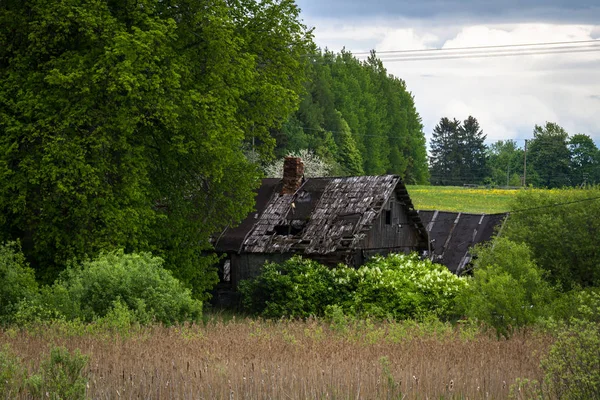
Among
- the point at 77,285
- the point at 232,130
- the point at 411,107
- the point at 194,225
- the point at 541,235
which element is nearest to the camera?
the point at 77,285

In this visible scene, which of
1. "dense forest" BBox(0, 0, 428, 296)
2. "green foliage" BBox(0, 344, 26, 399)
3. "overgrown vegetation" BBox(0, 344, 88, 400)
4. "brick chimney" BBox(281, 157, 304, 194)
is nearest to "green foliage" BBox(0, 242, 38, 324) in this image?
"dense forest" BBox(0, 0, 428, 296)

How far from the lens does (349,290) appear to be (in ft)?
119

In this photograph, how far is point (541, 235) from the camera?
3894 cm

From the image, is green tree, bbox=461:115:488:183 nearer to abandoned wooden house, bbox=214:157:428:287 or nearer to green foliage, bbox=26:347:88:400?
abandoned wooden house, bbox=214:157:428:287

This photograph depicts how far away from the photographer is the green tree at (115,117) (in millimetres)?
28281

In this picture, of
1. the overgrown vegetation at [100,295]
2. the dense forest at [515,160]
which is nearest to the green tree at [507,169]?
the dense forest at [515,160]

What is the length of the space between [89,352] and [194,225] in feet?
64.4

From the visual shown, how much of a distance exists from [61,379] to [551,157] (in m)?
109

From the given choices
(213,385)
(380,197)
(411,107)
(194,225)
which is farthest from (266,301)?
(411,107)

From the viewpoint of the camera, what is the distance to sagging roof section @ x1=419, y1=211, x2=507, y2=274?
157 feet

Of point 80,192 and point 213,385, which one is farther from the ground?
point 80,192

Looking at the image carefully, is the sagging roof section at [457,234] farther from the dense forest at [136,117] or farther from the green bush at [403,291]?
the dense forest at [136,117]

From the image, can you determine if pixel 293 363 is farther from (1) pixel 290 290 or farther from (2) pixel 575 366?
Answer: (1) pixel 290 290

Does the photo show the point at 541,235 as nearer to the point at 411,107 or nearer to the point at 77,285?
the point at 77,285
